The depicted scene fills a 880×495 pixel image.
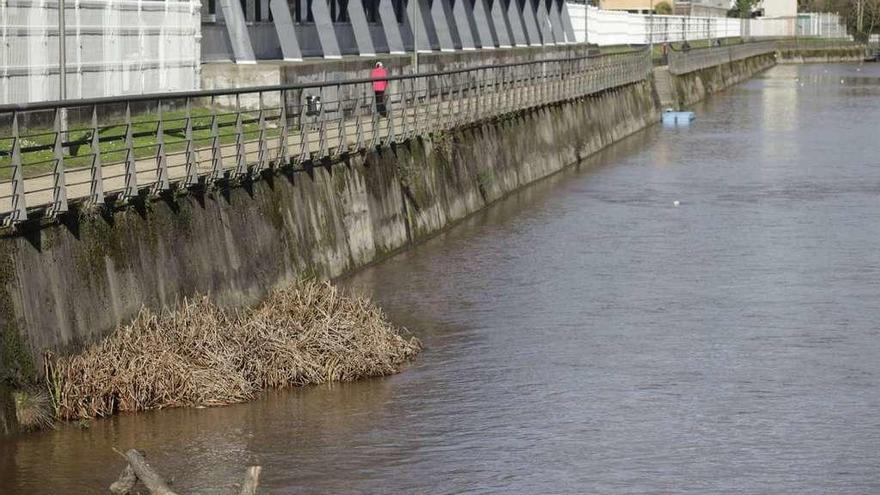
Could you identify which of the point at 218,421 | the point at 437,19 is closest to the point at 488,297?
the point at 218,421

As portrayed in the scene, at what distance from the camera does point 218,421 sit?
19.3 meters

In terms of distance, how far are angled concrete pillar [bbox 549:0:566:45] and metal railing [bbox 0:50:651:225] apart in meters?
36.3

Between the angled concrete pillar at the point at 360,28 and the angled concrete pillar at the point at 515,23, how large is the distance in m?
25.3

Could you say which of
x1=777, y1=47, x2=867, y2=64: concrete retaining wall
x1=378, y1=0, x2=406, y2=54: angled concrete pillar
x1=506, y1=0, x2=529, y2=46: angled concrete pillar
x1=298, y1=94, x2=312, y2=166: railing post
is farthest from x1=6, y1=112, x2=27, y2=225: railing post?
x1=777, y1=47, x2=867, y2=64: concrete retaining wall

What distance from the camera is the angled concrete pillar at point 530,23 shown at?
84.2 meters

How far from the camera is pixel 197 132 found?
101 feet

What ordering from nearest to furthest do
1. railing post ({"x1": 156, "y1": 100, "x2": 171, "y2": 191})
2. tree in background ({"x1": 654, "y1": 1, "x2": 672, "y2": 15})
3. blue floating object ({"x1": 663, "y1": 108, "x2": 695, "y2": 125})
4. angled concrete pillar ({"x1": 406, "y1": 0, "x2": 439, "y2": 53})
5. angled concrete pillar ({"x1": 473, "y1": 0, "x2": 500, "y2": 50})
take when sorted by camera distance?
railing post ({"x1": 156, "y1": 100, "x2": 171, "y2": 191}) < angled concrete pillar ({"x1": 406, "y1": 0, "x2": 439, "y2": 53}) < angled concrete pillar ({"x1": 473, "y1": 0, "x2": 500, "y2": 50}) < blue floating object ({"x1": 663, "y1": 108, "x2": 695, "y2": 125}) < tree in background ({"x1": 654, "y1": 1, "x2": 672, "y2": 15})

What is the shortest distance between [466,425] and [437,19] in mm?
48579

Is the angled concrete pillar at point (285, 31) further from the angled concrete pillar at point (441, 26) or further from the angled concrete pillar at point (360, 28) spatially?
the angled concrete pillar at point (441, 26)

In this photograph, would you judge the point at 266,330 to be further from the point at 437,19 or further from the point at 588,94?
the point at 437,19

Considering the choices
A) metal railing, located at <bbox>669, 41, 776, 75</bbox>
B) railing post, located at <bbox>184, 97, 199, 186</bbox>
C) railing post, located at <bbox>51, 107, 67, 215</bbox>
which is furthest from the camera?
metal railing, located at <bbox>669, 41, 776, 75</bbox>

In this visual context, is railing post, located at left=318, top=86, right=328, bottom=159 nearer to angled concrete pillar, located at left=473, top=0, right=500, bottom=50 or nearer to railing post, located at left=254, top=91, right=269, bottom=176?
railing post, located at left=254, top=91, right=269, bottom=176

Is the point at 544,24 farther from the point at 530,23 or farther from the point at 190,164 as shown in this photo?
the point at 190,164

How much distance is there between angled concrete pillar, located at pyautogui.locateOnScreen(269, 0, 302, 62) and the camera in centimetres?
4769
